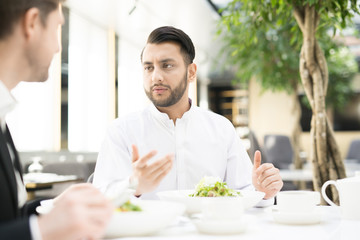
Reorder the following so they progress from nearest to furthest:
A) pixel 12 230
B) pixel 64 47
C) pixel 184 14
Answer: pixel 12 230 < pixel 64 47 < pixel 184 14

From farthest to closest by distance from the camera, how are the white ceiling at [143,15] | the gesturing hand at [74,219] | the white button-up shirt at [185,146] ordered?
1. the white ceiling at [143,15]
2. the white button-up shirt at [185,146]
3. the gesturing hand at [74,219]

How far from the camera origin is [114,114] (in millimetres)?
8633

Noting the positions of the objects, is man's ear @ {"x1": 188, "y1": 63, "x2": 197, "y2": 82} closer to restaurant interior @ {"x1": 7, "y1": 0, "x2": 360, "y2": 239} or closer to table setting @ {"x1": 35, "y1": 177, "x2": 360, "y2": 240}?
table setting @ {"x1": 35, "y1": 177, "x2": 360, "y2": 240}

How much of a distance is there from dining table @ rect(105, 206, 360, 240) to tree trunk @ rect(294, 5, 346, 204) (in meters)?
1.13

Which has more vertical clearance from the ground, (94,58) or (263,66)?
(94,58)

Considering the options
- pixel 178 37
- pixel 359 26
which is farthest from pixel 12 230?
pixel 359 26

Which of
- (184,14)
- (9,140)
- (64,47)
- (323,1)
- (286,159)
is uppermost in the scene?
(184,14)

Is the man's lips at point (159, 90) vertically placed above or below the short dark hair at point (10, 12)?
below

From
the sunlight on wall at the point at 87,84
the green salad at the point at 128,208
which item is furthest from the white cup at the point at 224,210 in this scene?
the sunlight on wall at the point at 87,84

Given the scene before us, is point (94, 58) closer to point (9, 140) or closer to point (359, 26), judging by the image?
point (359, 26)

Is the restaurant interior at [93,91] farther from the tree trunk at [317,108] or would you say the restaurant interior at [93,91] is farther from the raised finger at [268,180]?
the raised finger at [268,180]

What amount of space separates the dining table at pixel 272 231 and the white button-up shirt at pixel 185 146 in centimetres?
72

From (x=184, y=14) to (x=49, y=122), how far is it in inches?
123

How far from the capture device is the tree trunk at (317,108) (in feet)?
7.78
